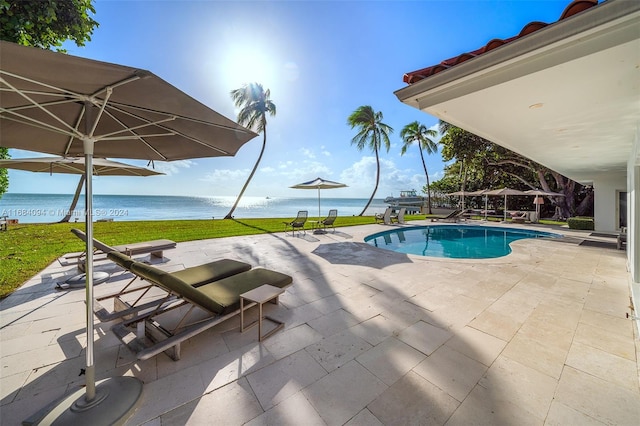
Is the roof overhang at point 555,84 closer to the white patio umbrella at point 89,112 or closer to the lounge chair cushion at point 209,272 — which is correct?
the white patio umbrella at point 89,112

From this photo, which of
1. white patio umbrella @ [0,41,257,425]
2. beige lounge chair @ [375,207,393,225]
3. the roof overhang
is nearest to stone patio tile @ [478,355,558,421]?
the roof overhang

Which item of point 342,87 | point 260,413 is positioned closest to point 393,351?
point 260,413

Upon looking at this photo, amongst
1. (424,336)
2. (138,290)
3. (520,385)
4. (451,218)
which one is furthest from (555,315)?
(451,218)

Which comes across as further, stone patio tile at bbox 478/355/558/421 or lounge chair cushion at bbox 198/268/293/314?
lounge chair cushion at bbox 198/268/293/314

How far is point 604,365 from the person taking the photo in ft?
8.38

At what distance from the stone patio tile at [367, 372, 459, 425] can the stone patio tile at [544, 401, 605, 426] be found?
69 cm

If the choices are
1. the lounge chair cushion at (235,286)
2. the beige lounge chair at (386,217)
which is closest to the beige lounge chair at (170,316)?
the lounge chair cushion at (235,286)

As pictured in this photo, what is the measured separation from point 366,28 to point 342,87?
240 inches

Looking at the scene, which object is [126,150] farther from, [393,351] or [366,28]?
[366,28]

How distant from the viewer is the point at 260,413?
6.32 ft

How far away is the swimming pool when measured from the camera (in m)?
9.19

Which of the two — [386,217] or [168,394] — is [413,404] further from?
[386,217]

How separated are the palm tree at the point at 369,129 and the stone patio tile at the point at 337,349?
17.8m

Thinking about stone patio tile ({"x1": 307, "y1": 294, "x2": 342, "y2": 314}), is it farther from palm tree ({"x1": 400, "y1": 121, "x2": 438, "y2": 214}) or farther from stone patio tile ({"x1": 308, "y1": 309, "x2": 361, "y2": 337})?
palm tree ({"x1": 400, "y1": 121, "x2": 438, "y2": 214})
